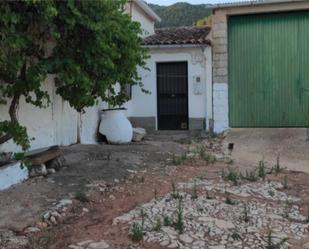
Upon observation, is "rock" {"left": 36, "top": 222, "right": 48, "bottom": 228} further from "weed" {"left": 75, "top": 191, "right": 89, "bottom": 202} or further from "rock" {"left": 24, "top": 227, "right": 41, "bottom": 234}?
"weed" {"left": 75, "top": 191, "right": 89, "bottom": 202}

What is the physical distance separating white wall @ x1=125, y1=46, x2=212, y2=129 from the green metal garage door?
737 millimetres

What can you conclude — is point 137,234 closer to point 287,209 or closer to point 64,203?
point 64,203

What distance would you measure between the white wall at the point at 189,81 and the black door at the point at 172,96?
0.20 meters

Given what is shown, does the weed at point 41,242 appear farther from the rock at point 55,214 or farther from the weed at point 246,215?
the weed at point 246,215

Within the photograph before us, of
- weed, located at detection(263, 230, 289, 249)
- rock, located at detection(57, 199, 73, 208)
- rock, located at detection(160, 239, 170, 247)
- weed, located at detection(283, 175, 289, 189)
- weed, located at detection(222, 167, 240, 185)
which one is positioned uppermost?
weed, located at detection(222, 167, 240, 185)

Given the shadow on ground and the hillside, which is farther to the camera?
the hillside

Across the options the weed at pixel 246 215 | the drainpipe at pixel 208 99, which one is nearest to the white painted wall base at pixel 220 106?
the drainpipe at pixel 208 99

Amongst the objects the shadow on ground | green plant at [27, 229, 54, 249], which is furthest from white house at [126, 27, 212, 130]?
green plant at [27, 229, 54, 249]

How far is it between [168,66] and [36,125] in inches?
287

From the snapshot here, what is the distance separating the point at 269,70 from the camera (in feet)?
54.0

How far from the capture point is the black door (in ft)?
A: 56.0

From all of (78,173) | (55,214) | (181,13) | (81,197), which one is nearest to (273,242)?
(55,214)

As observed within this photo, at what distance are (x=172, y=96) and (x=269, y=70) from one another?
3057 mm

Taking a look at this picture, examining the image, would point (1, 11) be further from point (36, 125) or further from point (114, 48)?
point (36, 125)
